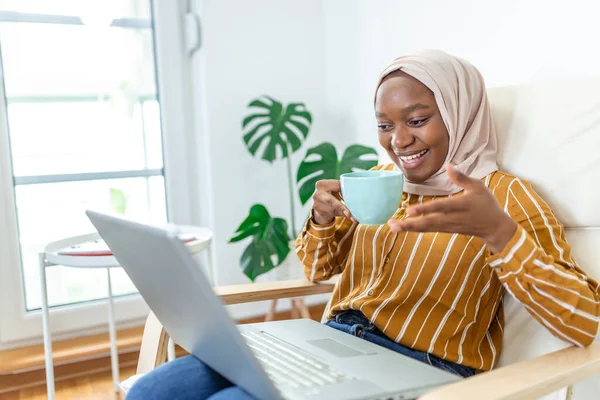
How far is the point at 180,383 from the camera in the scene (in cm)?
91

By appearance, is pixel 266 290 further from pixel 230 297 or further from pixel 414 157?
pixel 414 157

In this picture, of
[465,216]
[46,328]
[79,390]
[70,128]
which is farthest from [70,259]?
[465,216]

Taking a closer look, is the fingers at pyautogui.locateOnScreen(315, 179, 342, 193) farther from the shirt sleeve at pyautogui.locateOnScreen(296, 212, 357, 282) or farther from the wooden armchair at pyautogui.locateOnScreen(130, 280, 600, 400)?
the wooden armchair at pyautogui.locateOnScreen(130, 280, 600, 400)

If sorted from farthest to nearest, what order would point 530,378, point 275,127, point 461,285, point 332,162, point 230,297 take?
point 275,127 < point 332,162 < point 230,297 < point 461,285 < point 530,378

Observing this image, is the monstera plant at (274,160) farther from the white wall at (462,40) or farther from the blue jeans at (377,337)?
the blue jeans at (377,337)

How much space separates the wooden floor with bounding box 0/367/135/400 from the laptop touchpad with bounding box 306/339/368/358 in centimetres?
136

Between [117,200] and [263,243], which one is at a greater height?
[117,200]

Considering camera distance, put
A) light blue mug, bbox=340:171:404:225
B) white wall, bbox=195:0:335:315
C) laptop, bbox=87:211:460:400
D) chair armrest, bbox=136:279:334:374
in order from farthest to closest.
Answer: white wall, bbox=195:0:335:315 < chair armrest, bbox=136:279:334:374 < light blue mug, bbox=340:171:404:225 < laptop, bbox=87:211:460:400

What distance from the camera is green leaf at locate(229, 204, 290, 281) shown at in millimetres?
2135

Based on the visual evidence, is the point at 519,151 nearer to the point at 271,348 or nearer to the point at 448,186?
the point at 448,186

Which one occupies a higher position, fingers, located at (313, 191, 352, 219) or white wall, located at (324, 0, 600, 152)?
white wall, located at (324, 0, 600, 152)

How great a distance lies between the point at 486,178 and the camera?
1167 millimetres

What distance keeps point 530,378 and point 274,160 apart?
1.68 m

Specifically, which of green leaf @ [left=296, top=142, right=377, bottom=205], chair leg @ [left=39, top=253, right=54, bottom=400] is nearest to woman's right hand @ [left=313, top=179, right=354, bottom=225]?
green leaf @ [left=296, top=142, right=377, bottom=205]
